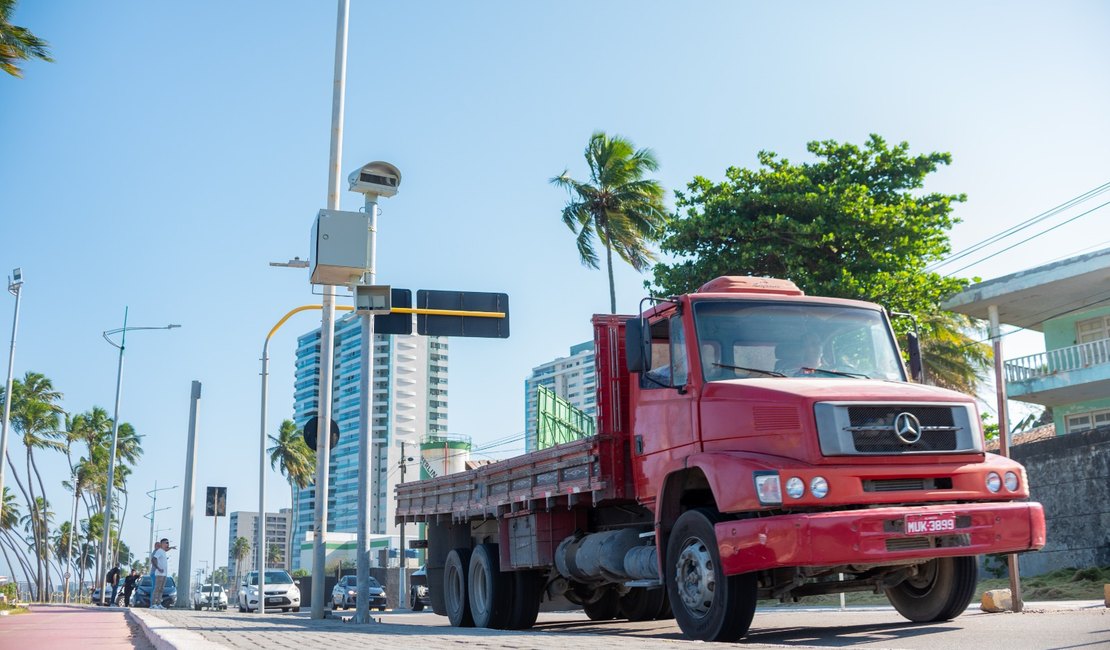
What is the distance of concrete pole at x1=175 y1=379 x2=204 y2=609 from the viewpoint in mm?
28328

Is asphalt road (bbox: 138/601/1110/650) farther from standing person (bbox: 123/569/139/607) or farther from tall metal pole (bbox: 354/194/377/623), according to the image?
standing person (bbox: 123/569/139/607)

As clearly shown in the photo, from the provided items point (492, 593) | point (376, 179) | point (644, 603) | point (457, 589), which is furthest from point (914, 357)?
point (376, 179)

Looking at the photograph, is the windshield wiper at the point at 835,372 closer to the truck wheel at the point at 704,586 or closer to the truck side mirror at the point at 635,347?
the truck side mirror at the point at 635,347

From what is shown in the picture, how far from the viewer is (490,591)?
43.2 feet

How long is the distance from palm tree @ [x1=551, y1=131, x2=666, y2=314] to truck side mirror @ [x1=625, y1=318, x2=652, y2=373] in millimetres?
24724

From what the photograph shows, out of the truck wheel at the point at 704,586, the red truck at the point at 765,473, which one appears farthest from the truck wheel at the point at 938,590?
the truck wheel at the point at 704,586

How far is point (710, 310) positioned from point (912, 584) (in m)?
3.18

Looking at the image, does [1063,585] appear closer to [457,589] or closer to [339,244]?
[457,589]

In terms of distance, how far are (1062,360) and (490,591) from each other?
66.0ft

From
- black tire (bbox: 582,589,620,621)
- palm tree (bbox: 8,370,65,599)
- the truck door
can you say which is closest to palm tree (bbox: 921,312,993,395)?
black tire (bbox: 582,589,620,621)

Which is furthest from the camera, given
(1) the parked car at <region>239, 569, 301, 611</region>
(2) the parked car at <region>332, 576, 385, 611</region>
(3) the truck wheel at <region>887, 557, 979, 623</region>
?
(2) the parked car at <region>332, 576, 385, 611</region>

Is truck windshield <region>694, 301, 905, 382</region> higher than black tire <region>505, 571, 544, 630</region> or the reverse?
higher

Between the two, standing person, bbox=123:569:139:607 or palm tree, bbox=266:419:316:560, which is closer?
standing person, bbox=123:569:139:607

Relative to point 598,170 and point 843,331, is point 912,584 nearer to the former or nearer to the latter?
point 843,331
